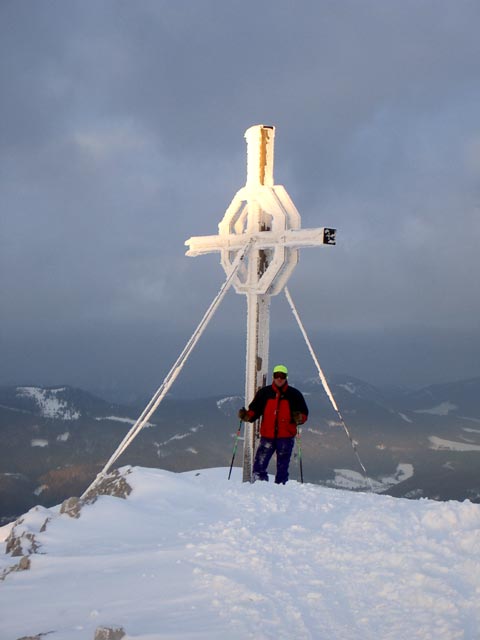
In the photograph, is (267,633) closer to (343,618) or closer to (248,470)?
(343,618)

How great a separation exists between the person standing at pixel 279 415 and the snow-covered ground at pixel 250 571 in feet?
8.62

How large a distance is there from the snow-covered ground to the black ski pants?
257 centimetres

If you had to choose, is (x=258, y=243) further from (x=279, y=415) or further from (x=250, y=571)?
(x=250, y=571)

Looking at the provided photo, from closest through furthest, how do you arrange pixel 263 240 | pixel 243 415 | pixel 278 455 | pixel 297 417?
pixel 297 417 → pixel 278 455 → pixel 243 415 → pixel 263 240

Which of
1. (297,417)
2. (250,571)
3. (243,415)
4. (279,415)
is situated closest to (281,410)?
(279,415)

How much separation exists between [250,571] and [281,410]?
564 centimetres

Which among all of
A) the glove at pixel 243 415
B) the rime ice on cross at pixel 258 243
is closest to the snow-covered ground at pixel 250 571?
the glove at pixel 243 415

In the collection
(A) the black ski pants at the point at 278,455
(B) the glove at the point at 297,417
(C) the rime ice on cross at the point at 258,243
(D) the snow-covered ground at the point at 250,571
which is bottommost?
(D) the snow-covered ground at the point at 250,571

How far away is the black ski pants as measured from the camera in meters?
12.3

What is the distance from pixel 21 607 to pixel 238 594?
2.07 metres

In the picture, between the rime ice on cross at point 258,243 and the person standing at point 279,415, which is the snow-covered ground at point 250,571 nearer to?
the person standing at point 279,415

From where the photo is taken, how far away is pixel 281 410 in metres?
12.3

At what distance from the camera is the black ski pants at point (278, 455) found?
40.5 feet

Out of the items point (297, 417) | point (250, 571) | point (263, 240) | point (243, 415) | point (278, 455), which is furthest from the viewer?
point (263, 240)
